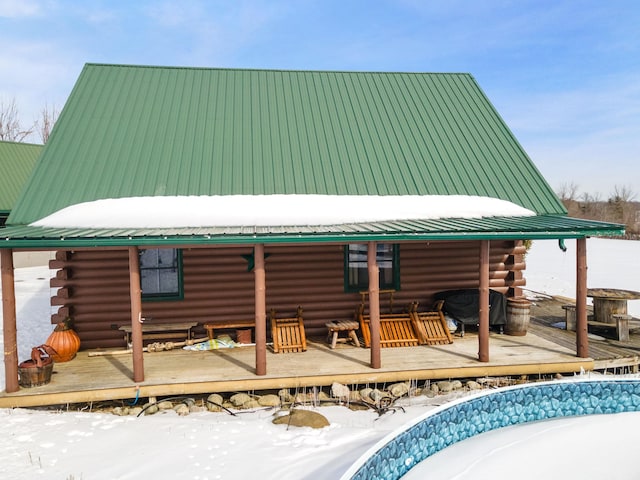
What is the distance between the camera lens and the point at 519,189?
1112 centimetres

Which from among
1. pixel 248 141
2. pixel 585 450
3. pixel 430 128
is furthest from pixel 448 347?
pixel 248 141

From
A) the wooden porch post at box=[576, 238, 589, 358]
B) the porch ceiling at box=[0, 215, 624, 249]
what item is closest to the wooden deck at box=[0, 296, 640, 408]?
the wooden porch post at box=[576, 238, 589, 358]

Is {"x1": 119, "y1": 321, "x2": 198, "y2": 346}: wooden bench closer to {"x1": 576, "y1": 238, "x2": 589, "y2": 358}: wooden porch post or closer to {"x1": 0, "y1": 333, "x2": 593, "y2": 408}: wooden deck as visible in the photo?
{"x1": 0, "y1": 333, "x2": 593, "y2": 408}: wooden deck

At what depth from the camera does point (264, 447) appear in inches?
255

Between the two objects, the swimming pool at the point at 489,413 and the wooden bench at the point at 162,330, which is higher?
the wooden bench at the point at 162,330

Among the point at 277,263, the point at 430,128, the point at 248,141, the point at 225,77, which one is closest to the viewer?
the point at 277,263

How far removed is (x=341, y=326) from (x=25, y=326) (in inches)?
409

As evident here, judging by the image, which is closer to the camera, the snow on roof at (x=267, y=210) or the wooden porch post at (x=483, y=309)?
the wooden porch post at (x=483, y=309)

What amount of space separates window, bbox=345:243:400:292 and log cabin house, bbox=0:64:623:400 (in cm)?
3

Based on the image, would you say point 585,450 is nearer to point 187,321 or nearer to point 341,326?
point 341,326

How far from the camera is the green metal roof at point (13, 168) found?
65.9 ft

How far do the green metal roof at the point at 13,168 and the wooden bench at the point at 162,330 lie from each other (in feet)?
45.5

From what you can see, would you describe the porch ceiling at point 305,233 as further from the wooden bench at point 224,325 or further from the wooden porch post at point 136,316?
the wooden bench at point 224,325

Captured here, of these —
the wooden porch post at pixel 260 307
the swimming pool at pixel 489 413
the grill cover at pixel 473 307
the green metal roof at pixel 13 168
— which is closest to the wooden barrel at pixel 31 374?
the wooden porch post at pixel 260 307
